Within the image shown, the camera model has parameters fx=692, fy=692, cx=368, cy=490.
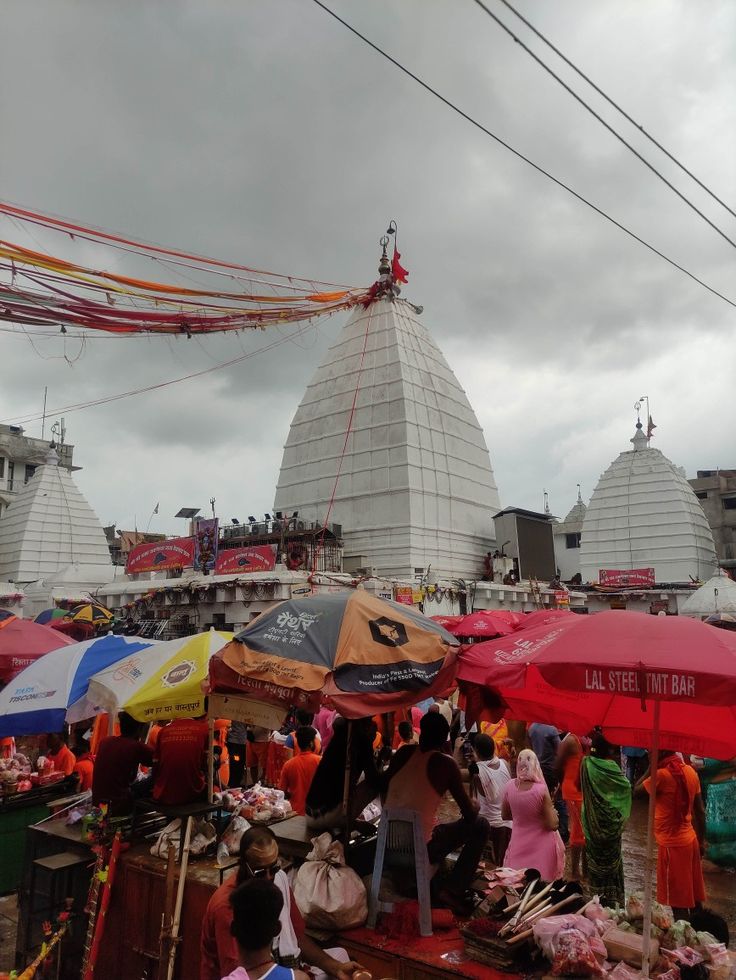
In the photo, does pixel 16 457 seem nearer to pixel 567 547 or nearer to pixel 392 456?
pixel 392 456

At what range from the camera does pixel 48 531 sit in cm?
3944

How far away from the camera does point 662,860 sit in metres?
5.96

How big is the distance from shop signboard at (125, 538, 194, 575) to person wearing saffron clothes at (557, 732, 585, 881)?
65.8 feet

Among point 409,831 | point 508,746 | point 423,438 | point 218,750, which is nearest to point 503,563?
point 423,438

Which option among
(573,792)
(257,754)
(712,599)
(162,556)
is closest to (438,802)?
(573,792)

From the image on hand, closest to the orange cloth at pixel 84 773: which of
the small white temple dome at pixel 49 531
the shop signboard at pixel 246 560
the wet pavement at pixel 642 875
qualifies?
the wet pavement at pixel 642 875

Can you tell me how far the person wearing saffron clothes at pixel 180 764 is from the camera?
5664mm

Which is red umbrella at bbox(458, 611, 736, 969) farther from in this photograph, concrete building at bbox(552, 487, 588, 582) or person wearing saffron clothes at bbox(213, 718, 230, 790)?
concrete building at bbox(552, 487, 588, 582)

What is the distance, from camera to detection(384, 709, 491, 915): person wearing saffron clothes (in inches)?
180

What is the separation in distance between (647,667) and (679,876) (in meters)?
3.41

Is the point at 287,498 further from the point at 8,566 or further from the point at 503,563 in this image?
the point at 8,566

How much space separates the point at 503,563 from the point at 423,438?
21.5 feet

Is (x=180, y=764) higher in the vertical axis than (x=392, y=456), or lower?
lower

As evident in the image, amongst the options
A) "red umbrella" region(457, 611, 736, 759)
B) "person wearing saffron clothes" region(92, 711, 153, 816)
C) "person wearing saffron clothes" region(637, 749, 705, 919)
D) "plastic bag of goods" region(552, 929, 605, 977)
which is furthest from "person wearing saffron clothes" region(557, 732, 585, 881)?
"person wearing saffron clothes" region(92, 711, 153, 816)
